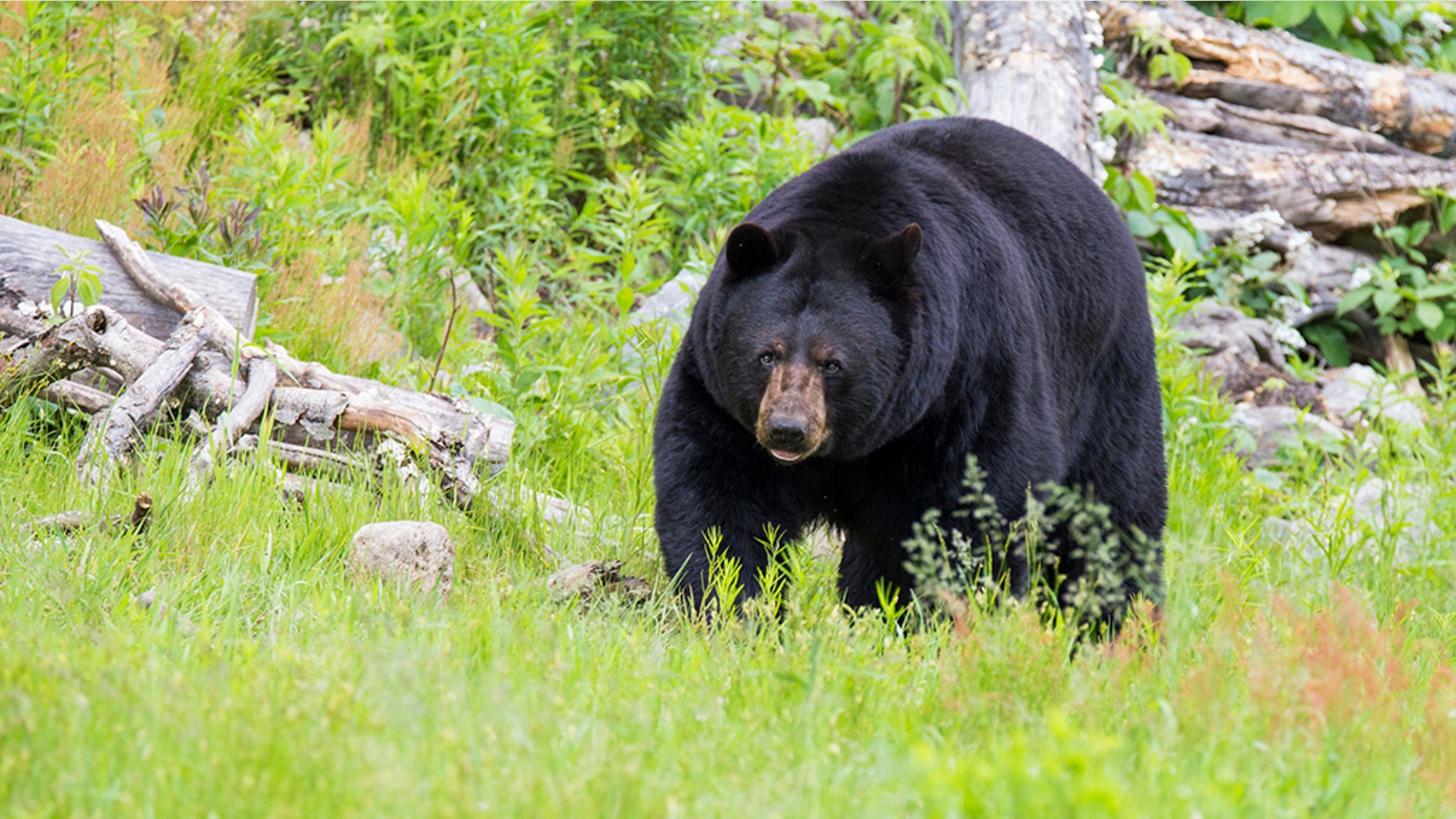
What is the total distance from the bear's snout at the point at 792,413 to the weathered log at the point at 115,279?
7.27ft

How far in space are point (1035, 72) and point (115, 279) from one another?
460 cm

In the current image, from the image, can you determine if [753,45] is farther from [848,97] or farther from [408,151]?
[408,151]

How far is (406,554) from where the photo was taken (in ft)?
11.4

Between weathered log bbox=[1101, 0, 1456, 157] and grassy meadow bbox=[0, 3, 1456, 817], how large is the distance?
1665 mm

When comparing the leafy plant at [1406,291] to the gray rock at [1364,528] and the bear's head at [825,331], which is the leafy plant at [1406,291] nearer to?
the gray rock at [1364,528]

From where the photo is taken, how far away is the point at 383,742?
1908mm

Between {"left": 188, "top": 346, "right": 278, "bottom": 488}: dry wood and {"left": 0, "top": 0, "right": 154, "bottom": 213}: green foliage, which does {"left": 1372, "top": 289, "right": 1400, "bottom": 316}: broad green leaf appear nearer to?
{"left": 188, "top": 346, "right": 278, "bottom": 488}: dry wood

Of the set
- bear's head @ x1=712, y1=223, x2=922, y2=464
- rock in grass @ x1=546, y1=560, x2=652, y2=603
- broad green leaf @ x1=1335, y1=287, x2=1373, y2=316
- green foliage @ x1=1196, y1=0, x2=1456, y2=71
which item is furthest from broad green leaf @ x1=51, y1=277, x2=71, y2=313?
green foliage @ x1=1196, y1=0, x2=1456, y2=71

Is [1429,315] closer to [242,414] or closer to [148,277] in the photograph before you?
[242,414]

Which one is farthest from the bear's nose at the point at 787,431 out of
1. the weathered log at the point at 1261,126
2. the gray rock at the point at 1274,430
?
the weathered log at the point at 1261,126

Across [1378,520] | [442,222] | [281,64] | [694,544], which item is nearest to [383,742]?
[694,544]

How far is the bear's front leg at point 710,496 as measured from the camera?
362 cm

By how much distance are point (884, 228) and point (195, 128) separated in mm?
4524

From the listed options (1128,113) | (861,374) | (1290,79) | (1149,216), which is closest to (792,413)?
(861,374)
